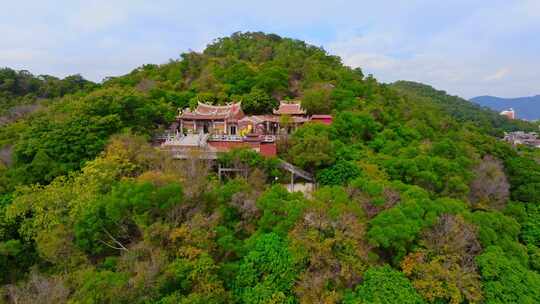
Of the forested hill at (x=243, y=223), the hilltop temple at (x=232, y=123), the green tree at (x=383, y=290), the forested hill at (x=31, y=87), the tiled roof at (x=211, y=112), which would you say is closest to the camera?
the green tree at (x=383, y=290)

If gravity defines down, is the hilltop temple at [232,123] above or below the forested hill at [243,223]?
above

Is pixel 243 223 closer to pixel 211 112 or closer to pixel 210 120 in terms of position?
pixel 210 120

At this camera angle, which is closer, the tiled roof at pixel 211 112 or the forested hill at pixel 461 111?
the tiled roof at pixel 211 112

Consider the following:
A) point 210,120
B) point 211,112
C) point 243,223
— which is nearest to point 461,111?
point 211,112

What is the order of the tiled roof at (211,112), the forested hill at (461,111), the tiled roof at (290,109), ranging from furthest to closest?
the forested hill at (461,111)
the tiled roof at (290,109)
the tiled roof at (211,112)

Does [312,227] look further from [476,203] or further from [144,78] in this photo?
[144,78]

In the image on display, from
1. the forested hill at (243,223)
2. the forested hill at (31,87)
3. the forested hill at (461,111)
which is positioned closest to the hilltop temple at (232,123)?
the forested hill at (243,223)

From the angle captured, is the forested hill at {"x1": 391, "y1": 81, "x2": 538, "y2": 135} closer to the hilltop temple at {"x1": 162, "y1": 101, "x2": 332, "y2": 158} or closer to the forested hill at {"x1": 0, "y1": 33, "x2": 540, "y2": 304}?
the hilltop temple at {"x1": 162, "y1": 101, "x2": 332, "y2": 158}

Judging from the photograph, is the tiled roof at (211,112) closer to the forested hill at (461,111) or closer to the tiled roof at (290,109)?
the tiled roof at (290,109)
